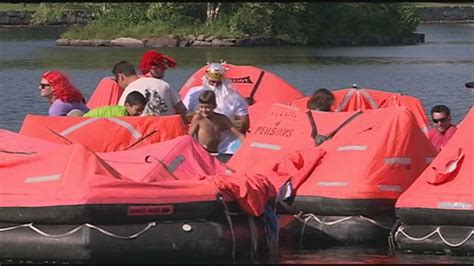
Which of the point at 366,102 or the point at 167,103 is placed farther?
the point at 366,102

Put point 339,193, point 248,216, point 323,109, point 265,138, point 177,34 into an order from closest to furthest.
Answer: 1. point 248,216
2. point 339,193
3. point 265,138
4. point 323,109
5. point 177,34

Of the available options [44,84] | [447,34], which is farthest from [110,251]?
[447,34]

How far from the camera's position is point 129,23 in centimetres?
7225

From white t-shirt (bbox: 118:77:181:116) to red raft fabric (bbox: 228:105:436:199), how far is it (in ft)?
4.83

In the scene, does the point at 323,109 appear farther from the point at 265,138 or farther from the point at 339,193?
the point at 339,193

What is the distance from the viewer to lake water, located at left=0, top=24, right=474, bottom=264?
39.4 ft

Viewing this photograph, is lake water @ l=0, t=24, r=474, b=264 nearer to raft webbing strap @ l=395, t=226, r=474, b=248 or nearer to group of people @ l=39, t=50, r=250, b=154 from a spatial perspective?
raft webbing strap @ l=395, t=226, r=474, b=248

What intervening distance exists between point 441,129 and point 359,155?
2.30m

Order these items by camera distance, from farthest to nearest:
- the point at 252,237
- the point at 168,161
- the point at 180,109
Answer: the point at 180,109 → the point at 168,161 → the point at 252,237

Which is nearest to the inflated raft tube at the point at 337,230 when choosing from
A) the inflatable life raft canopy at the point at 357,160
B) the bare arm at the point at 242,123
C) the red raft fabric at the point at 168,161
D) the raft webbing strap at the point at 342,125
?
the inflatable life raft canopy at the point at 357,160

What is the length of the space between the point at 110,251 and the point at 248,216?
128 cm

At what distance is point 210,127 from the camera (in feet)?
44.5

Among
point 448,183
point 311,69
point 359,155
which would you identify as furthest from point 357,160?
point 311,69

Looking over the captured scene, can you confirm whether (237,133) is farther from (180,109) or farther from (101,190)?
(101,190)
